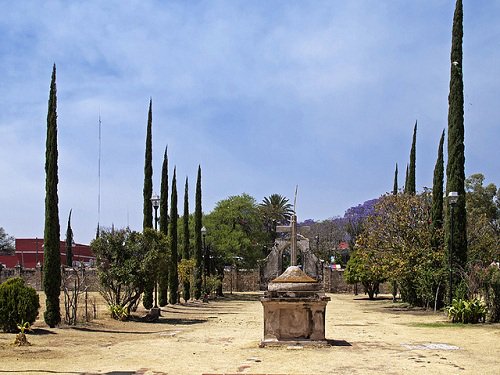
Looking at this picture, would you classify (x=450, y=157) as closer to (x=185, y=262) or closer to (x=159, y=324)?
(x=159, y=324)

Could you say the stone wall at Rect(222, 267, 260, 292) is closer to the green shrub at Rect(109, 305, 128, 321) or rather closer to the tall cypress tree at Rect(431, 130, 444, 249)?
the tall cypress tree at Rect(431, 130, 444, 249)

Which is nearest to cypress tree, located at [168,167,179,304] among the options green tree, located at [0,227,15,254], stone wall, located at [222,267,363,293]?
stone wall, located at [222,267,363,293]

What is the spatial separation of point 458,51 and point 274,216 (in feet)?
163

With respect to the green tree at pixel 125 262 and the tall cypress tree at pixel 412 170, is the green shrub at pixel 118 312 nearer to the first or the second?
the green tree at pixel 125 262

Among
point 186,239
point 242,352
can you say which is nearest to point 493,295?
point 242,352

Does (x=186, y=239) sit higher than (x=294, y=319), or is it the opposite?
(x=186, y=239)

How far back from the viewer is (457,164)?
81.9 ft

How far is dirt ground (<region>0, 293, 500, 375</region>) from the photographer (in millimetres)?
10898

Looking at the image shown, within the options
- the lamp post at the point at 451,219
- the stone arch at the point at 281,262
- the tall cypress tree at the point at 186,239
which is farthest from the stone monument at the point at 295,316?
the stone arch at the point at 281,262

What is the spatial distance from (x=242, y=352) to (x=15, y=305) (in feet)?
23.5

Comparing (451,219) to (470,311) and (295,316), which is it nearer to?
(470,311)

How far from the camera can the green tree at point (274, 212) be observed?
74.2 metres

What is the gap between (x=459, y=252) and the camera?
24828 millimetres

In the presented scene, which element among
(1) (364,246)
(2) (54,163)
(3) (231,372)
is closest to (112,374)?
(3) (231,372)
